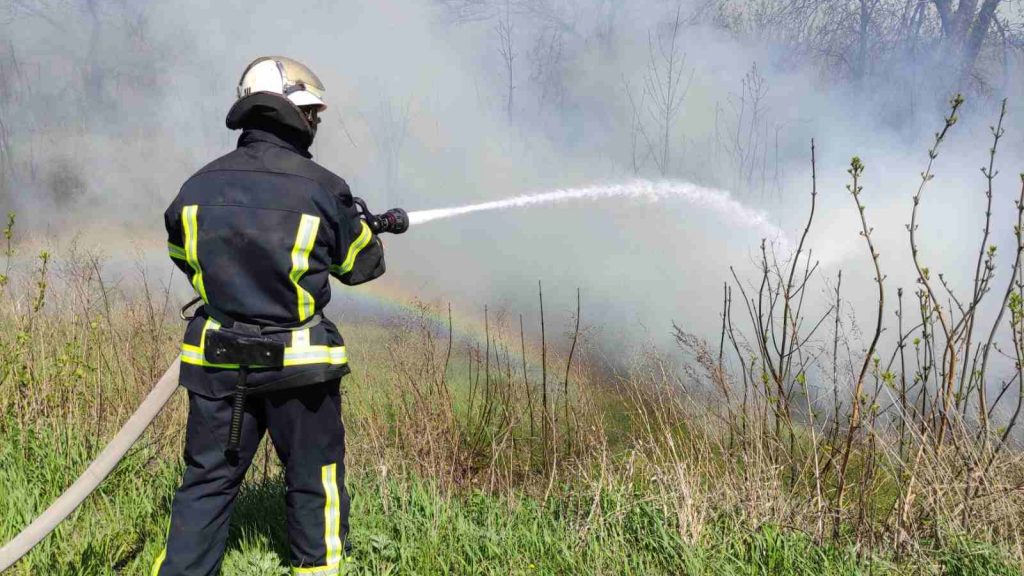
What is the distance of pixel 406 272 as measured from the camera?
13812mm

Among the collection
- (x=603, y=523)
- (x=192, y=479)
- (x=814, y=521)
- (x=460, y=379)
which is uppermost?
(x=192, y=479)

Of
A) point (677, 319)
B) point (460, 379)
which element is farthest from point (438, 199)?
point (460, 379)

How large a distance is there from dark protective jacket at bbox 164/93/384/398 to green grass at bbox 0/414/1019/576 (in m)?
0.73

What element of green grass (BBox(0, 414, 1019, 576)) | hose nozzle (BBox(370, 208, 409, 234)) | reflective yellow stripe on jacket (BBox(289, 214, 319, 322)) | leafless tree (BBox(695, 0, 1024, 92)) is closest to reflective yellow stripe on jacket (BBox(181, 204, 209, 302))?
reflective yellow stripe on jacket (BBox(289, 214, 319, 322))

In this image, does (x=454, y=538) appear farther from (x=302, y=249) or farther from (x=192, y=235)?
(x=192, y=235)

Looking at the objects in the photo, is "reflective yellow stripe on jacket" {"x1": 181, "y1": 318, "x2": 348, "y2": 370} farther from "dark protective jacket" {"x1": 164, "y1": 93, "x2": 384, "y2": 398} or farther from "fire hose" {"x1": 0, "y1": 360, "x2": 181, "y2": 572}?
"fire hose" {"x1": 0, "y1": 360, "x2": 181, "y2": 572}

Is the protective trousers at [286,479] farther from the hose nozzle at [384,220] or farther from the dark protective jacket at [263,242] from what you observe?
the hose nozzle at [384,220]

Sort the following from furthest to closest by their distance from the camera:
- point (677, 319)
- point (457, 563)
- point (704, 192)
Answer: point (704, 192)
point (677, 319)
point (457, 563)

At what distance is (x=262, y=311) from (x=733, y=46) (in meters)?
20.8

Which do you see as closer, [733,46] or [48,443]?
[48,443]

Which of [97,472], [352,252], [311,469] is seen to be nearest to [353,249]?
[352,252]

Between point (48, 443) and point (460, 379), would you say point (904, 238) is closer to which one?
point (460, 379)

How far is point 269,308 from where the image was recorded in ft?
7.27

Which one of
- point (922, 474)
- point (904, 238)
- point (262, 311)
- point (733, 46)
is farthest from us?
point (733, 46)
